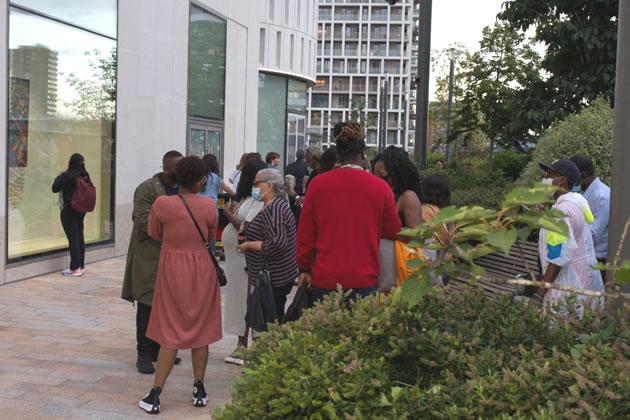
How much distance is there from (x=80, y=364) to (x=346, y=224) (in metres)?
3.15

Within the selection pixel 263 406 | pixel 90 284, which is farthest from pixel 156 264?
pixel 90 284

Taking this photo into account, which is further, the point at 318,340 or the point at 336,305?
the point at 336,305

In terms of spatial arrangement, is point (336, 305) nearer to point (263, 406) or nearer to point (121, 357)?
point (263, 406)

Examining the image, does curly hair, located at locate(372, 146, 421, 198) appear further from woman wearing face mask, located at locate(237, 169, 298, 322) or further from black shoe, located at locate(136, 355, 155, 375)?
black shoe, located at locate(136, 355, 155, 375)

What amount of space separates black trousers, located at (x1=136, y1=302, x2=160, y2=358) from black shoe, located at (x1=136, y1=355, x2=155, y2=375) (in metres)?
0.03

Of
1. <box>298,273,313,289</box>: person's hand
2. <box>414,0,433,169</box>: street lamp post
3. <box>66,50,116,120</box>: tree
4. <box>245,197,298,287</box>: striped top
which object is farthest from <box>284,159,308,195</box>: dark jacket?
<box>298,273,313,289</box>: person's hand

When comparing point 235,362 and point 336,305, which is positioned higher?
point 336,305

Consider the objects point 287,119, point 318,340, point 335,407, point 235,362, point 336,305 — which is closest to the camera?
point 335,407

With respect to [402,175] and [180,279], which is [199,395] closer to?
[180,279]

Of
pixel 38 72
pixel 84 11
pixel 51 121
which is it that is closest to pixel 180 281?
pixel 38 72

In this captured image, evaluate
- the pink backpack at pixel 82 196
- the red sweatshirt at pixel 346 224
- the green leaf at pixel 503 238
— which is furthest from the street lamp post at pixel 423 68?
the green leaf at pixel 503 238

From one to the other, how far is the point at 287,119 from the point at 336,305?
3226cm

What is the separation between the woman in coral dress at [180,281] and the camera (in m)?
5.36

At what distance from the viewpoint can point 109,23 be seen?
44.0 feet
